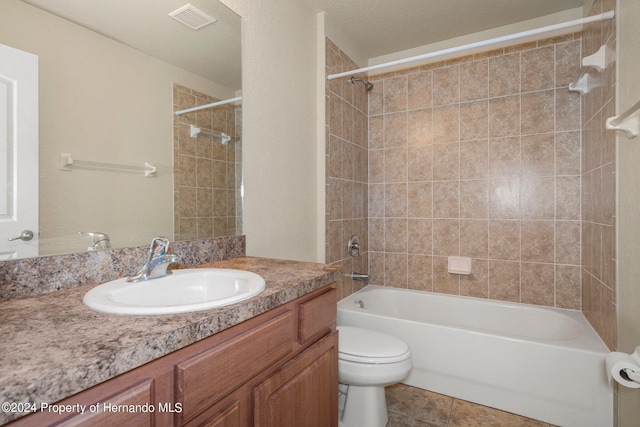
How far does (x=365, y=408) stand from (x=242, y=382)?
44.7 inches

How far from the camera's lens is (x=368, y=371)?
151 centimetres

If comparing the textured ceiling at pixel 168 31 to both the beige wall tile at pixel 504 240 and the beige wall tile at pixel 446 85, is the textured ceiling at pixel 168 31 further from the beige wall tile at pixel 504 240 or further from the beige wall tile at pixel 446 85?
the beige wall tile at pixel 504 240

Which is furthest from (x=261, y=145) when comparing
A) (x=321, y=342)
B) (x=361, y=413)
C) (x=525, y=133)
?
(x=525, y=133)

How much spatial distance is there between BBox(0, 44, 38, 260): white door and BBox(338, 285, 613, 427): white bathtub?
1.75m

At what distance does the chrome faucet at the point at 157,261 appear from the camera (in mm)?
969

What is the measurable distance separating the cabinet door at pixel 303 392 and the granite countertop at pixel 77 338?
0.72 feet

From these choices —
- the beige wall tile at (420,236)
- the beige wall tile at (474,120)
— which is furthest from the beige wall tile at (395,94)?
the beige wall tile at (420,236)

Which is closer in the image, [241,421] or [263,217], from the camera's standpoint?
[241,421]

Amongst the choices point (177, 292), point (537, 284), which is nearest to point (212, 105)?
point (177, 292)

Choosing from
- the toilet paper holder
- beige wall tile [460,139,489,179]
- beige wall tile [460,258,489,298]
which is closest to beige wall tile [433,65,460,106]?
beige wall tile [460,139,489,179]

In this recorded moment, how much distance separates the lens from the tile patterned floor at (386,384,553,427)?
5.51 ft

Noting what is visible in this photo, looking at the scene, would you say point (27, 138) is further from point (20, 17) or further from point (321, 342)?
point (321, 342)

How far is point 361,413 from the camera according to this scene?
1630mm

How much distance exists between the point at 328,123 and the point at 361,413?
1765mm
